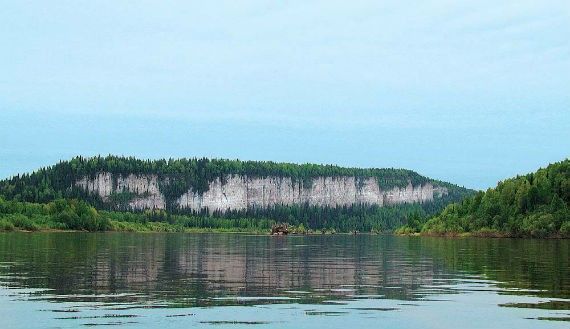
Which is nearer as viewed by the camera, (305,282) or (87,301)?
(87,301)

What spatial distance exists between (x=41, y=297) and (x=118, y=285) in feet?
19.8

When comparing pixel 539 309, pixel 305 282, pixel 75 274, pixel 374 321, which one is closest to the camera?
pixel 374 321

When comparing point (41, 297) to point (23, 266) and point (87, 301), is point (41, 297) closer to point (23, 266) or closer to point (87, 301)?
point (87, 301)

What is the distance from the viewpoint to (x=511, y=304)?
1344 inches

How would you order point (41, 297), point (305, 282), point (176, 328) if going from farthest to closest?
1. point (305, 282)
2. point (41, 297)
3. point (176, 328)

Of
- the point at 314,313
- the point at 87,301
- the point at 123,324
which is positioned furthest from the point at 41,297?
the point at 314,313

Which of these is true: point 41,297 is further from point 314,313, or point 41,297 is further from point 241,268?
point 241,268

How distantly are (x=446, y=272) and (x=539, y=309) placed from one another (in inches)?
869

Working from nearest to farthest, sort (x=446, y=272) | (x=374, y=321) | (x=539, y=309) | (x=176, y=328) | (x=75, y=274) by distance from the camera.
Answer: (x=176, y=328) < (x=374, y=321) < (x=539, y=309) < (x=75, y=274) < (x=446, y=272)

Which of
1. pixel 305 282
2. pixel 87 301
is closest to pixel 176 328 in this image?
pixel 87 301

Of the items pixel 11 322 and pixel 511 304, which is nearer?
pixel 11 322

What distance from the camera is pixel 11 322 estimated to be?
28.1 metres

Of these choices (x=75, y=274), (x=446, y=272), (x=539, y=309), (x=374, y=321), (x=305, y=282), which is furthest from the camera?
(x=446, y=272)

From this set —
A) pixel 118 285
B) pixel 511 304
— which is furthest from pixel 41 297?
Result: pixel 511 304
